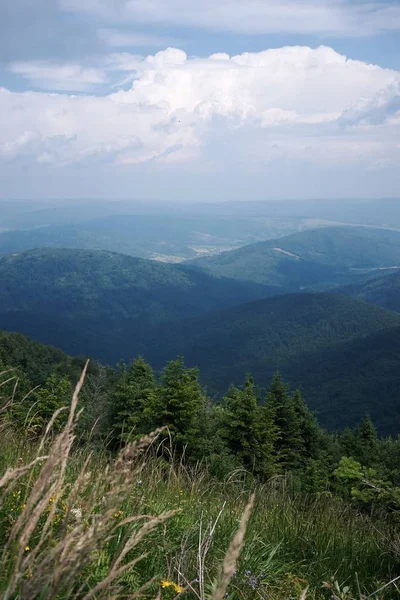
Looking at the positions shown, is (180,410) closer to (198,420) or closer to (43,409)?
(198,420)

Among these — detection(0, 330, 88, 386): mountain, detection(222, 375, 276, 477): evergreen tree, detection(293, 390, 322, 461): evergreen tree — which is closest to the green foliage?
detection(222, 375, 276, 477): evergreen tree

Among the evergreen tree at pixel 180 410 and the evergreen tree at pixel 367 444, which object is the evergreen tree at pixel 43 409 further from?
the evergreen tree at pixel 367 444

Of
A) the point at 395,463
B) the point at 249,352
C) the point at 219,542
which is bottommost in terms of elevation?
the point at 249,352

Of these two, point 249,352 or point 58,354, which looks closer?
point 58,354

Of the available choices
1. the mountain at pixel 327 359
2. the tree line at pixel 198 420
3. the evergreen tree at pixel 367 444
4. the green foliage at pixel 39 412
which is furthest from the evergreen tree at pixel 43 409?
the mountain at pixel 327 359

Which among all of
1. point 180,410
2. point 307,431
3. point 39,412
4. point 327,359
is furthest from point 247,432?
point 327,359

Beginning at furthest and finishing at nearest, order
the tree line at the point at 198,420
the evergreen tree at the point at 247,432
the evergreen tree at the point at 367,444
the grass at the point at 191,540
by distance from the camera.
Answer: the evergreen tree at the point at 367,444
the evergreen tree at the point at 247,432
the tree line at the point at 198,420
the grass at the point at 191,540

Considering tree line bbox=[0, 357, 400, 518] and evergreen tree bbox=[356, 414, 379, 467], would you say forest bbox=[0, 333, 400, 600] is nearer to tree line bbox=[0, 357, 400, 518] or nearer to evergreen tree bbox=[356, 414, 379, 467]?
tree line bbox=[0, 357, 400, 518]

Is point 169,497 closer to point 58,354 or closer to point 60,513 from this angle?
point 60,513

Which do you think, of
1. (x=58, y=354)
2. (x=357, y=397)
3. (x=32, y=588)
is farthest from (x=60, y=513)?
(x=357, y=397)
